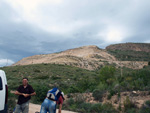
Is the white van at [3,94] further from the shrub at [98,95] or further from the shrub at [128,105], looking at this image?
the shrub at [98,95]

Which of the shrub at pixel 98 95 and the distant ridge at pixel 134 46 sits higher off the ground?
the distant ridge at pixel 134 46

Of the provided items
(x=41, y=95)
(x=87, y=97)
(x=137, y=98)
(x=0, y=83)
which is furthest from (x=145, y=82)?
(x=0, y=83)

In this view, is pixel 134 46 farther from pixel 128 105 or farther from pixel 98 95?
pixel 128 105

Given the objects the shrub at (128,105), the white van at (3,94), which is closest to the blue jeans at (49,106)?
the white van at (3,94)

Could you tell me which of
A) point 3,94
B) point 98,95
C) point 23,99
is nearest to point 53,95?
point 23,99

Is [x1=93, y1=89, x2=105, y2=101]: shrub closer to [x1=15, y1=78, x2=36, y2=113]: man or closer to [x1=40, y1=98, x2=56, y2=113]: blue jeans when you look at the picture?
[x1=15, y1=78, x2=36, y2=113]: man

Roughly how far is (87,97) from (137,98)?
3.75m

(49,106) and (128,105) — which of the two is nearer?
(49,106)

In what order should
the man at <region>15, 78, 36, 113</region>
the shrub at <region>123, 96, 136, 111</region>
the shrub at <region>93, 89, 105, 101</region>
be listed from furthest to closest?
the shrub at <region>93, 89, 105, 101</region> < the shrub at <region>123, 96, 136, 111</region> < the man at <region>15, 78, 36, 113</region>

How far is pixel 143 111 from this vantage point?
26.3ft

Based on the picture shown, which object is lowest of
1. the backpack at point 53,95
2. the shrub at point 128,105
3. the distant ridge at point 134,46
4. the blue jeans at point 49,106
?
the shrub at point 128,105

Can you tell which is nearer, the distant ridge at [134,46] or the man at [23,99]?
the man at [23,99]

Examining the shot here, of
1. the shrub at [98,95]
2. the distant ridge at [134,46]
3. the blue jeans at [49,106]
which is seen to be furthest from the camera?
the distant ridge at [134,46]

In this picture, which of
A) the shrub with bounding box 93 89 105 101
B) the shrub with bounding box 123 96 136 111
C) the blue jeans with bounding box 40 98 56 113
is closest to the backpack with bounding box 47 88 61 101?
the blue jeans with bounding box 40 98 56 113
